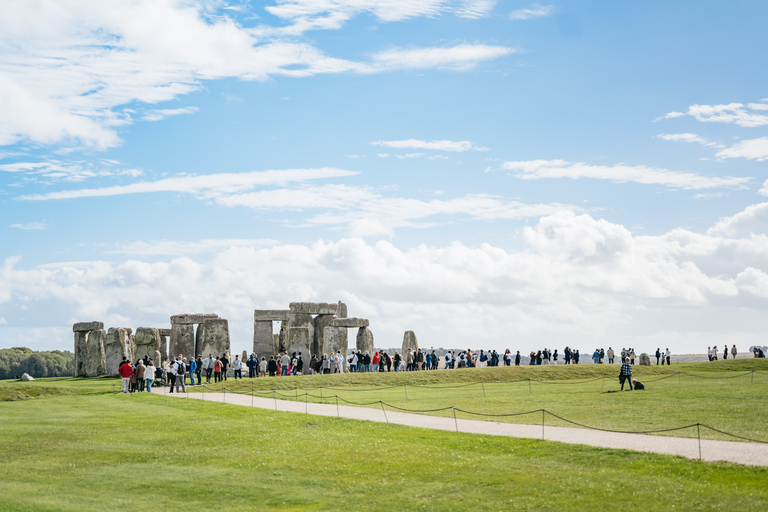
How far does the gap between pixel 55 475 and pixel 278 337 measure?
28.2 metres

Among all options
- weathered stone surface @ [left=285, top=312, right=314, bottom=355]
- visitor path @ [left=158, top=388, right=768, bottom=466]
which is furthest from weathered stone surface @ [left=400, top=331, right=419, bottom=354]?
visitor path @ [left=158, top=388, right=768, bottom=466]

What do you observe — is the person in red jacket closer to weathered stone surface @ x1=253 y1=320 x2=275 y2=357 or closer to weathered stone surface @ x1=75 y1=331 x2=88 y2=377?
weathered stone surface @ x1=253 y1=320 x2=275 y2=357

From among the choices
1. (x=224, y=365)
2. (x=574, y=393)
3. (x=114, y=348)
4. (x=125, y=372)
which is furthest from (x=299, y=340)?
(x=574, y=393)

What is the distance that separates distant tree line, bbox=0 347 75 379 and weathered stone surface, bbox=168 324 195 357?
41.6 meters

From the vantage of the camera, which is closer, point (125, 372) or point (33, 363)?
point (125, 372)

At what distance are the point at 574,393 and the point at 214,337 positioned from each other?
1970cm

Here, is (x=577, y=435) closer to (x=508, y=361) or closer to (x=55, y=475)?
(x=55, y=475)

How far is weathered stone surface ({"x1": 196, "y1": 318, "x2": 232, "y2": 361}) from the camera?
38.6 m

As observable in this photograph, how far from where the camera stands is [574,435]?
16.1m

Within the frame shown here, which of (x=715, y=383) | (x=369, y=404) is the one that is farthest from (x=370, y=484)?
(x=715, y=383)

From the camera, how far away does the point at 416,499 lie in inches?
460

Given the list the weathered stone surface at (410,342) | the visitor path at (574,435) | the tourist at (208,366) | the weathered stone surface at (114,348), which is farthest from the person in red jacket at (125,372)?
the weathered stone surface at (410,342)

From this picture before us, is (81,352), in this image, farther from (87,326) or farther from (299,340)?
(299,340)

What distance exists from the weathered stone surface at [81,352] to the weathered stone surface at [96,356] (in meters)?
0.69
